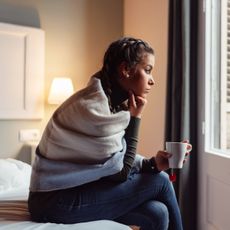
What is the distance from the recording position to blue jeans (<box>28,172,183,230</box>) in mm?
1144

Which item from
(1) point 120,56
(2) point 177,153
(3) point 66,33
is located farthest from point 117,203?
(3) point 66,33

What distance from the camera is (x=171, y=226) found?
128cm

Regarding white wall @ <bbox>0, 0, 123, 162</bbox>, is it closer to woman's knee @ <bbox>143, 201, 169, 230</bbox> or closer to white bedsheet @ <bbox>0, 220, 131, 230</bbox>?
white bedsheet @ <bbox>0, 220, 131, 230</bbox>

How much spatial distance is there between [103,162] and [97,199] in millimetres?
137

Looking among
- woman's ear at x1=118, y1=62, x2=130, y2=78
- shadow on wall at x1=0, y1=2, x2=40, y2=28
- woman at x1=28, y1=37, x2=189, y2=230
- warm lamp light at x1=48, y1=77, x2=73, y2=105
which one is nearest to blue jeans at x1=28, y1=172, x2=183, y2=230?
woman at x1=28, y1=37, x2=189, y2=230

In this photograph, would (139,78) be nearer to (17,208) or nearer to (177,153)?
(177,153)

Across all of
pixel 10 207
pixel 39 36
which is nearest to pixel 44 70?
pixel 39 36

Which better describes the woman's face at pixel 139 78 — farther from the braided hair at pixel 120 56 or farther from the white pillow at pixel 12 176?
the white pillow at pixel 12 176

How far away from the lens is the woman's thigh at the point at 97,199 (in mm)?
1140

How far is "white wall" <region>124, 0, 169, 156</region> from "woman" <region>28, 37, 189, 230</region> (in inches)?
49.7

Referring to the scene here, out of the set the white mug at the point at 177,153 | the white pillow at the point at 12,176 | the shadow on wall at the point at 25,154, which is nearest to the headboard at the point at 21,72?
the shadow on wall at the point at 25,154

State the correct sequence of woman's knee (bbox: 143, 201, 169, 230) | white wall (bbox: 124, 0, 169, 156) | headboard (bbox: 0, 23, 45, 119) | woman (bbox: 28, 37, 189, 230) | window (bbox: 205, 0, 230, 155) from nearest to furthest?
woman (bbox: 28, 37, 189, 230)
woman's knee (bbox: 143, 201, 169, 230)
window (bbox: 205, 0, 230, 155)
white wall (bbox: 124, 0, 169, 156)
headboard (bbox: 0, 23, 45, 119)

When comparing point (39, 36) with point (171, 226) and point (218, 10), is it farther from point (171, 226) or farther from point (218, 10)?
point (171, 226)

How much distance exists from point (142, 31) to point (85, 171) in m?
2.06
